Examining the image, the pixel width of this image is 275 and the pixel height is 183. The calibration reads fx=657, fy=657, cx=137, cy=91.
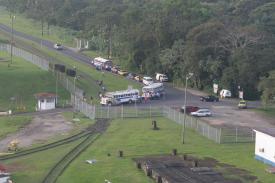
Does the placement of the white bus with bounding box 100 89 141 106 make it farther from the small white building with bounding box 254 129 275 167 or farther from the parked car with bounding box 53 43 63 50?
the parked car with bounding box 53 43 63 50

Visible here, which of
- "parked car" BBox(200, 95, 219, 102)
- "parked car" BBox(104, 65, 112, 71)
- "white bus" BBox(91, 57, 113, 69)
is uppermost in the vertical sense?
"white bus" BBox(91, 57, 113, 69)

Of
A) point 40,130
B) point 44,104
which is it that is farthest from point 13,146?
point 44,104

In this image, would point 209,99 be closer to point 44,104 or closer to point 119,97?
point 119,97

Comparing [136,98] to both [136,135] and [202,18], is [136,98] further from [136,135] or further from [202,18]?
[202,18]

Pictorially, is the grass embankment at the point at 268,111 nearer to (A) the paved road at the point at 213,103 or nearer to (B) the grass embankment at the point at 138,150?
(A) the paved road at the point at 213,103

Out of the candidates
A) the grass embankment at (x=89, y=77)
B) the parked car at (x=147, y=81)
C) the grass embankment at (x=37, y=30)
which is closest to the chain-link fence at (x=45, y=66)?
the grass embankment at (x=89, y=77)

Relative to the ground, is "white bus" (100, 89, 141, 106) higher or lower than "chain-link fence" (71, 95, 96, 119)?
higher

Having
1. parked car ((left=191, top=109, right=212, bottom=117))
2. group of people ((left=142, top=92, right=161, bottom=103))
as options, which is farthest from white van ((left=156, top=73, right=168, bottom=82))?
parked car ((left=191, top=109, right=212, bottom=117))
